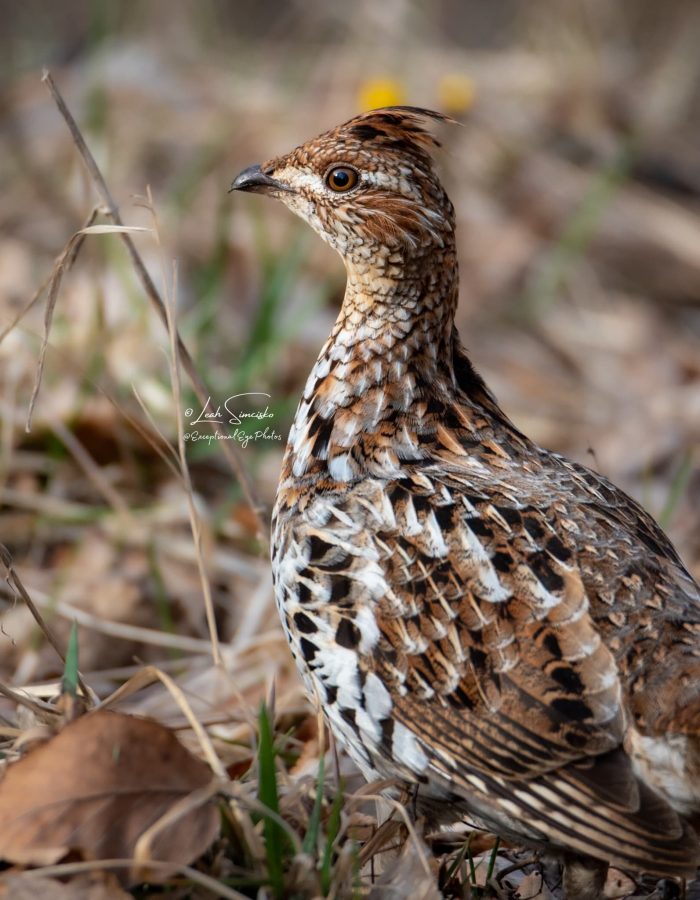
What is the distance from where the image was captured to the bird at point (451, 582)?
130 inches

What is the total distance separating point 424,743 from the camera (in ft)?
11.5

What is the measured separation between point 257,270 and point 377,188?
15.8 feet

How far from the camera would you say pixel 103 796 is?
3094 millimetres

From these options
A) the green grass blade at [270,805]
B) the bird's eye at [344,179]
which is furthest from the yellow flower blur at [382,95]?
the green grass blade at [270,805]

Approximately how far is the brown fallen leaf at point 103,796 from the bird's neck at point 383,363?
120 centimetres

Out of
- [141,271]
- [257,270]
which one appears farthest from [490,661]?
[257,270]

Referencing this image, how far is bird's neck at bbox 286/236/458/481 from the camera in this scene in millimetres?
4082

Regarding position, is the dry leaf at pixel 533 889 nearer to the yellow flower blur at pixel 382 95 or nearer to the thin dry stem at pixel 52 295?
the thin dry stem at pixel 52 295

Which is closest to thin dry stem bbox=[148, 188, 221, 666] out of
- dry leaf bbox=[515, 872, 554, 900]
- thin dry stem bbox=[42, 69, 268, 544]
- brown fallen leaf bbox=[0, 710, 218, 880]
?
thin dry stem bbox=[42, 69, 268, 544]

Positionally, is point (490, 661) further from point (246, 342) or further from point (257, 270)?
point (257, 270)

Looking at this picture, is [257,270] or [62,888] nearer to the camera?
[62,888]

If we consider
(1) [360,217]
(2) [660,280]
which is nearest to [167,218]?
(2) [660,280]

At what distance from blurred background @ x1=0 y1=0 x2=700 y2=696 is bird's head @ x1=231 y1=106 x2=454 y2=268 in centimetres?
24

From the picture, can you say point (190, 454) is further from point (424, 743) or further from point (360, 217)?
point (424, 743)
